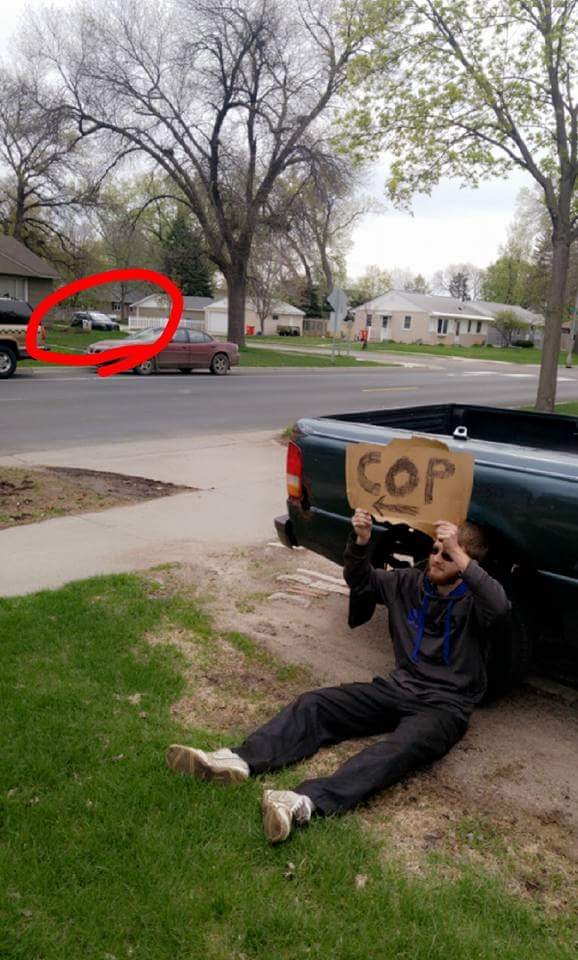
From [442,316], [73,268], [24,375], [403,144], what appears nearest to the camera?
[403,144]

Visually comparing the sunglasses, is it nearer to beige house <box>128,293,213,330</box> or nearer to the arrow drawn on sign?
the arrow drawn on sign

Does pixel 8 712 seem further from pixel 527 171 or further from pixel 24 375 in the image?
pixel 24 375

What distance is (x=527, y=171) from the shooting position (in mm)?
15016

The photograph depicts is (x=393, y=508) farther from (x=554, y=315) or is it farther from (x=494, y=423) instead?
(x=554, y=315)

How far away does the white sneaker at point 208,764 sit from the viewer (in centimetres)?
310

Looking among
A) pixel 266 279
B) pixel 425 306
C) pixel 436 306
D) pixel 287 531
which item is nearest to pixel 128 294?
pixel 266 279

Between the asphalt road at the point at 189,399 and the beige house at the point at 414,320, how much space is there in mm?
46844

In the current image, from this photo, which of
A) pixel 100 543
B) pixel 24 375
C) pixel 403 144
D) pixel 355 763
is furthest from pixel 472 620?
pixel 24 375

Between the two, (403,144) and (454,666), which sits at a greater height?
(403,144)

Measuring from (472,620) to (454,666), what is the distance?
0.70 ft

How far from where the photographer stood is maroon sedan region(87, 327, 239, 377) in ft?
77.6

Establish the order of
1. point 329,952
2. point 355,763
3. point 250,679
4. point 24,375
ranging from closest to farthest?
1. point 329,952
2. point 355,763
3. point 250,679
4. point 24,375

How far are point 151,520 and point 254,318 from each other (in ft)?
226

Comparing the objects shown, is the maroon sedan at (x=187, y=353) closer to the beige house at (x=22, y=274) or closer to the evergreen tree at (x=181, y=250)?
the evergreen tree at (x=181, y=250)
